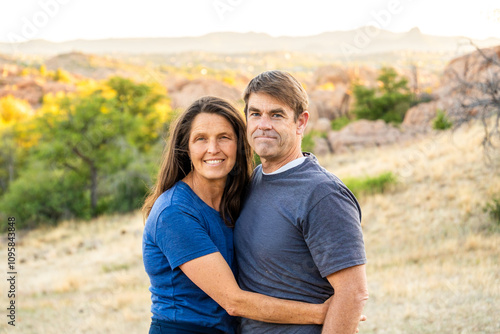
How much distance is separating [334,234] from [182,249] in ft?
2.42

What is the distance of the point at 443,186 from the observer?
13695mm

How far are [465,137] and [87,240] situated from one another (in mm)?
15158

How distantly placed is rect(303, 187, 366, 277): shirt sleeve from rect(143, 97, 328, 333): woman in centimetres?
27

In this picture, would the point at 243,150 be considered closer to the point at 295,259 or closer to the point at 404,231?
the point at 295,259

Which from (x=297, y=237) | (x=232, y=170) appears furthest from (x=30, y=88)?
(x=297, y=237)

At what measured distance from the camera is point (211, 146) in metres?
2.45

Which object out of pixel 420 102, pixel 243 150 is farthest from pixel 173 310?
pixel 420 102

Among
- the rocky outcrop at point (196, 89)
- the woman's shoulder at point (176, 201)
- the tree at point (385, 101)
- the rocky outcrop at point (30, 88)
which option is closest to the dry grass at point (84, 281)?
the woman's shoulder at point (176, 201)

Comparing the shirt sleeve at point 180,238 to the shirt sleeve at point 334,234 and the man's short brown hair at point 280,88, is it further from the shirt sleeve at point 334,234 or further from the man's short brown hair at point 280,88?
the man's short brown hair at point 280,88

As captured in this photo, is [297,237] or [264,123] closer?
[297,237]

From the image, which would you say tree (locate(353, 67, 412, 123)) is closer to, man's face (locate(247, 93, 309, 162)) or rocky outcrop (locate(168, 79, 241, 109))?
rocky outcrop (locate(168, 79, 241, 109))

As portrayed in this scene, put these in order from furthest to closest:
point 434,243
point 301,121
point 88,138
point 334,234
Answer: point 88,138 < point 434,243 < point 301,121 < point 334,234

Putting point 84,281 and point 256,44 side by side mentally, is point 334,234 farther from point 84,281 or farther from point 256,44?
point 256,44

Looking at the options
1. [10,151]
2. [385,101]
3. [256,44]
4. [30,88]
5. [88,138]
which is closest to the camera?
[88,138]
